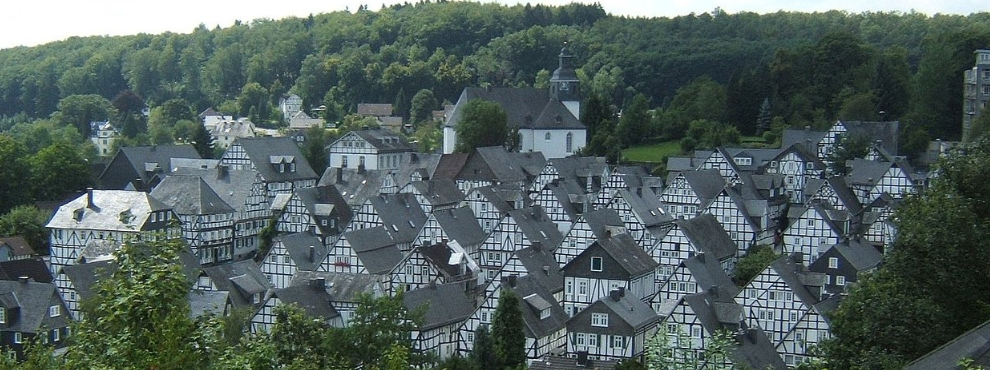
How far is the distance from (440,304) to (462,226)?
1171 centimetres

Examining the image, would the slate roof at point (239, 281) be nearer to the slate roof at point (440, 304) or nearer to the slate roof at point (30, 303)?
the slate roof at point (30, 303)

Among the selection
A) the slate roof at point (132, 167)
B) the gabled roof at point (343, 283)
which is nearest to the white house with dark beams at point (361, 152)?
the slate roof at point (132, 167)

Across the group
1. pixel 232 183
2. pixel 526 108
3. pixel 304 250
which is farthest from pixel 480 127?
pixel 304 250

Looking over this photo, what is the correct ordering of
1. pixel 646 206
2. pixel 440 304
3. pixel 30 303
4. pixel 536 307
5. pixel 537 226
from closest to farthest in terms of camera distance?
pixel 536 307
pixel 30 303
pixel 440 304
pixel 537 226
pixel 646 206

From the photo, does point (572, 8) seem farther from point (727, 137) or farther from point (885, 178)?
point (885, 178)

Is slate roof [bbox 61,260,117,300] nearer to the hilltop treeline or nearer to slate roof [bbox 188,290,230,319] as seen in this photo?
slate roof [bbox 188,290,230,319]

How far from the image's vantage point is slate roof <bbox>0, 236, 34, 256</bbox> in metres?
54.6

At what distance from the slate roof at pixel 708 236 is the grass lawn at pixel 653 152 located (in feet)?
64.3

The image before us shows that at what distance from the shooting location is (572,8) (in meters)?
154

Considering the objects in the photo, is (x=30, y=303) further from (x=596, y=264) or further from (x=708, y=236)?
(x=708, y=236)

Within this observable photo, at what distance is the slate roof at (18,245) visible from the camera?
54.6 metres

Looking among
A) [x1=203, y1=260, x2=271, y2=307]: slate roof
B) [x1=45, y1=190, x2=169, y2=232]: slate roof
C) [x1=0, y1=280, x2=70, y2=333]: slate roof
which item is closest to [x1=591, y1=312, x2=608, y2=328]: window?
[x1=203, y1=260, x2=271, y2=307]: slate roof

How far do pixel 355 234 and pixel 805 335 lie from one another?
17114mm

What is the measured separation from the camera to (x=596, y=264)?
44.8 metres
